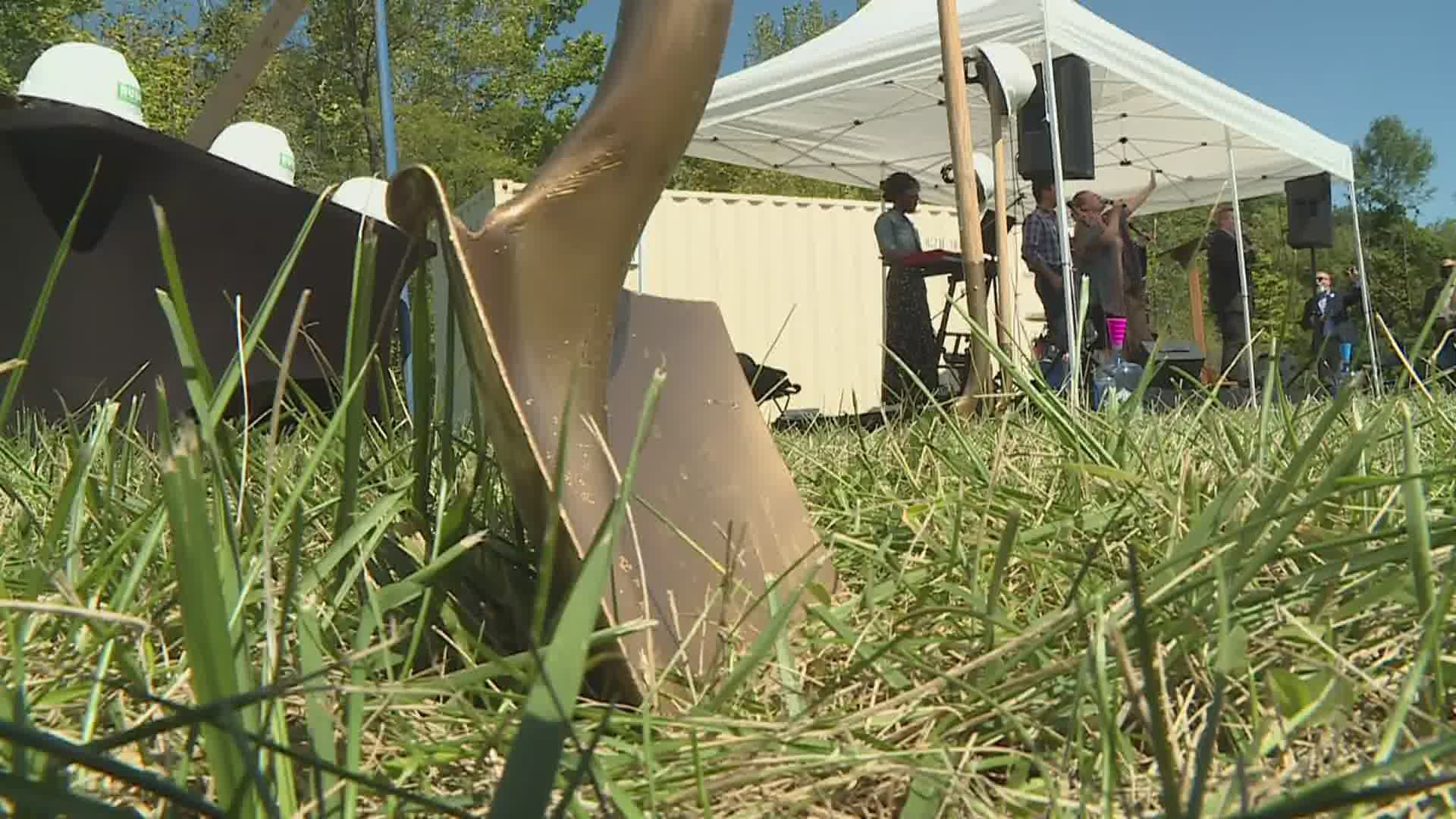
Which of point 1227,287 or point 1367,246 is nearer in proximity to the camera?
point 1227,287

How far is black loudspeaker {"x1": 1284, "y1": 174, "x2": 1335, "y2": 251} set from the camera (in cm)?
715

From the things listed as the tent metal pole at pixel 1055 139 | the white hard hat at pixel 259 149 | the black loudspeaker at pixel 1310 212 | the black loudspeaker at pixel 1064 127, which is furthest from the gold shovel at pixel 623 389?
the black loudspeaker at pixel 1310 212

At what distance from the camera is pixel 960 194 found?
2.18 metres

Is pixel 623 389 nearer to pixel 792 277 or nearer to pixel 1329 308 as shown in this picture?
pixel 792 277

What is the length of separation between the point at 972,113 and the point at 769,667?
21.8 feet

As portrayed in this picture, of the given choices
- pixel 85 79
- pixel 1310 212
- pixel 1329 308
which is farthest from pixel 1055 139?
pixel 1329 308

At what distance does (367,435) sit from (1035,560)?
532 millimetres

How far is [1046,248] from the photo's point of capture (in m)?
4.49

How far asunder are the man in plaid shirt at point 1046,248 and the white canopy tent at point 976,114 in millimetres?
290

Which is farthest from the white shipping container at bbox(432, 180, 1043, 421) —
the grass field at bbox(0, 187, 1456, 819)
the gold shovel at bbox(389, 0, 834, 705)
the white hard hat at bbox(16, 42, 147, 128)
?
the grass field at bbox(0, 187, 1456, 819)

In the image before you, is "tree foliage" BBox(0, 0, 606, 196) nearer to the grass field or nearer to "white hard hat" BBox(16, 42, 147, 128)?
"white hard hat" BBox(16, 42, 147, 128)

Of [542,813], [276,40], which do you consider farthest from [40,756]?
[276,40]

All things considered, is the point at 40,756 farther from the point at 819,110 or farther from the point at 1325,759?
the point at 819,110

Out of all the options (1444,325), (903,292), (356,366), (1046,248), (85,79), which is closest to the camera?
(356,366)
